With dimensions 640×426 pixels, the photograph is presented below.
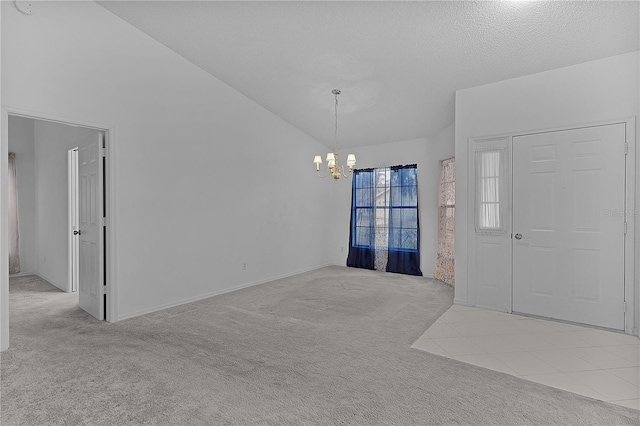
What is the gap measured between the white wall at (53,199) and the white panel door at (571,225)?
6038 mm

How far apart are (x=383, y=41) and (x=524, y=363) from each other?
3395 millimetres

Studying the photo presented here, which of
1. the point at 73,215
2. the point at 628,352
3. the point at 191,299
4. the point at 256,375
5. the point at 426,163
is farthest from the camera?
the point at 426,163

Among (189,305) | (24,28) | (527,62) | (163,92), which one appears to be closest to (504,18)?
(527,62)

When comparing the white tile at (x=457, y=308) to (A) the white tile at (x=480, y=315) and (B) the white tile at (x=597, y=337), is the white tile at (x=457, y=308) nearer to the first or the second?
(A) the white tile at (x=480, y=315)

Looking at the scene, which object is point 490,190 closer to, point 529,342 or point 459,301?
point 459,301

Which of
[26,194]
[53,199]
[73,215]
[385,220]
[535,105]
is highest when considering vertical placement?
[535,105]

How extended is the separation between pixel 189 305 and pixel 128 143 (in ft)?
7.21

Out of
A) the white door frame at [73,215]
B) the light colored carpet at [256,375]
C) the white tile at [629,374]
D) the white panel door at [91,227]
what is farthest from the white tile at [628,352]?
the white door frame at [73,215]

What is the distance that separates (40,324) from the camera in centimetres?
356

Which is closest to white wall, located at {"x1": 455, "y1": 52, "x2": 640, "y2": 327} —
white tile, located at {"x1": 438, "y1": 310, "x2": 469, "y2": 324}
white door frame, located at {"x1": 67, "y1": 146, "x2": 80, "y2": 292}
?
white tile, located at {"x1": 438, "y1": 310, "x2": 469, "y2": 324}

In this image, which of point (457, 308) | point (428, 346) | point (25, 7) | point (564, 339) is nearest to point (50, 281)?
point (25, 7)

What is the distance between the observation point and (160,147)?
4117 millimetres

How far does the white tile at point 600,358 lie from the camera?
268cm

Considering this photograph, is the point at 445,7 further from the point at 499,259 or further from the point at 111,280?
the point at 111,280
